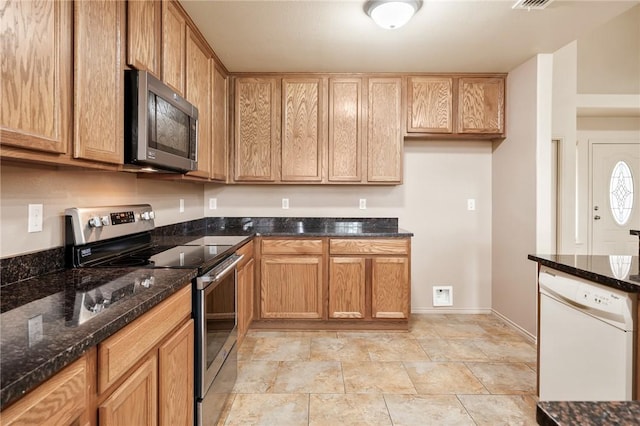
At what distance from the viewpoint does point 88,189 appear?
1826 millimetres

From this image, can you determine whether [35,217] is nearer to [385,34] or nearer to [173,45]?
[173,45]

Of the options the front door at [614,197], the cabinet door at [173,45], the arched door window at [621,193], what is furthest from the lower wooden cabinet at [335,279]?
the arched door window at [621,193]

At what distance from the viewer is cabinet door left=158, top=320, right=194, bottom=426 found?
127 centimetres

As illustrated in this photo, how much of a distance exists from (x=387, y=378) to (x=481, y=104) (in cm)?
265

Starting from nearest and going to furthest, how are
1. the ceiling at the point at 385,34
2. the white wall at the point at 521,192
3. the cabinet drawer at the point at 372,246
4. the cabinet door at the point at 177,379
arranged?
the cabinet door at the point at 177,379 → the ceiling at the point at 385,34 → the white wall at the point at 521,192 → the cabinet drawer at the point at 372,246

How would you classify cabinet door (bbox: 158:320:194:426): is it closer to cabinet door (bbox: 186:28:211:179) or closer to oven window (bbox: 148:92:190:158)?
oven window (bbox: 148:92:190:158)

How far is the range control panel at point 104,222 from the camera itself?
163 cm

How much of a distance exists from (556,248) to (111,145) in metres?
4.17

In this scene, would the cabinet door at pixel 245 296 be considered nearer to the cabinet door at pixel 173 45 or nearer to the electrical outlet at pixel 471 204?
the cabinet door at pixel 173 45

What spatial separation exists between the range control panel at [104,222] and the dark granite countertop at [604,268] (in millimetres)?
2242

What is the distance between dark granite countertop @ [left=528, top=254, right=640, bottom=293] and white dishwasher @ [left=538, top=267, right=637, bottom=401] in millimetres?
36

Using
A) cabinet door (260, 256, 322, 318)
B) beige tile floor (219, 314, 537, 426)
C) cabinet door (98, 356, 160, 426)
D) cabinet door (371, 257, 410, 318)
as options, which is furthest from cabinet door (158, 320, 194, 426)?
cabinet door (371, 257, 410, 318)

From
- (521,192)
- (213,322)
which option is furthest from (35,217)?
(521,192)

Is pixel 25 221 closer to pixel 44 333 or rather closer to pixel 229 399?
pixel 44 333
